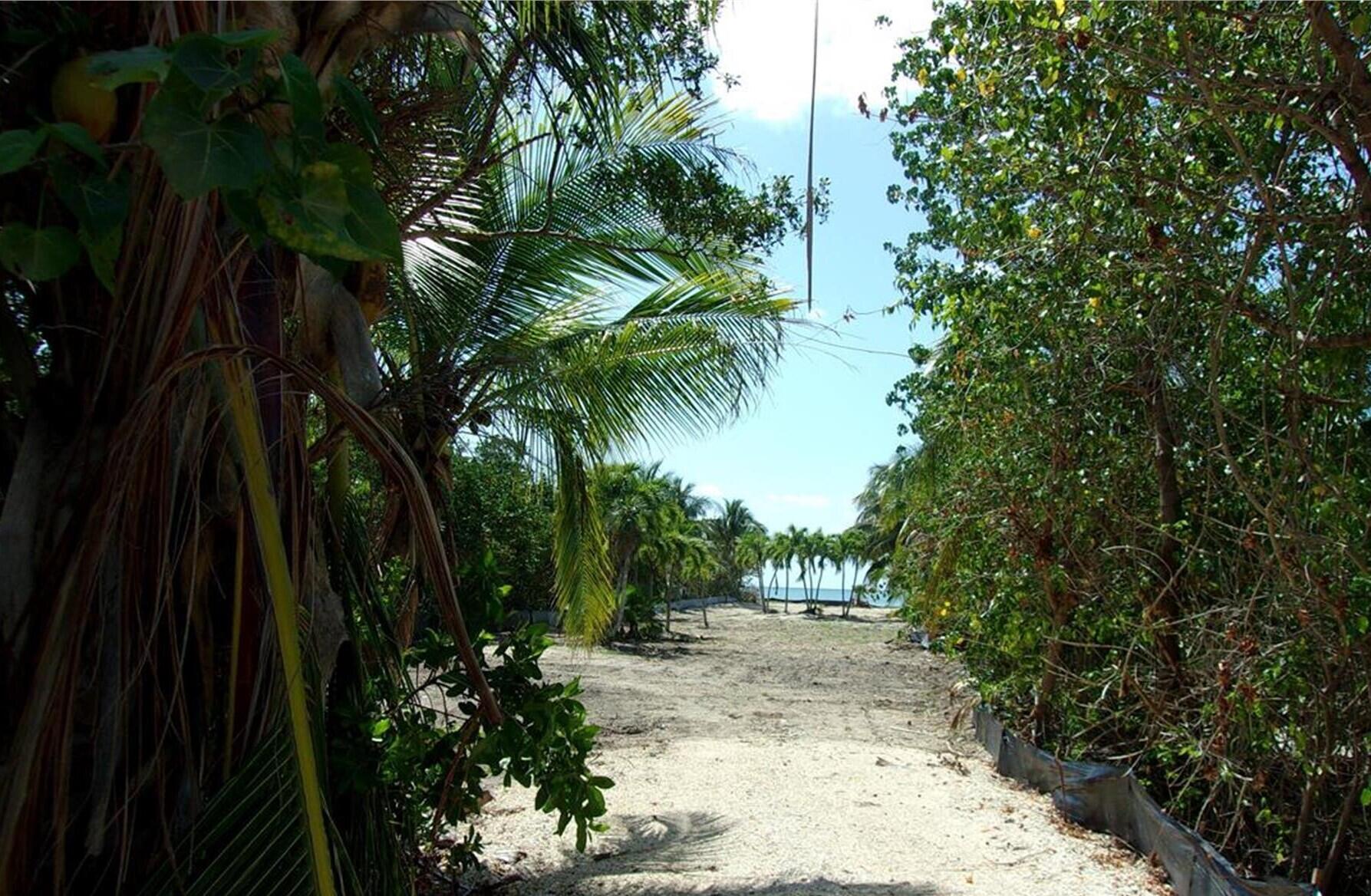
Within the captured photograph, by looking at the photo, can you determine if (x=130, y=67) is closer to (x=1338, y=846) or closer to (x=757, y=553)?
(x=1338, y=846)

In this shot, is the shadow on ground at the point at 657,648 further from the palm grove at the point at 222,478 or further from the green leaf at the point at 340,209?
the green leaf at the point at 340,209

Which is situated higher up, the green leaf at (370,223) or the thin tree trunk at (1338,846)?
the green leaf at (370,223)

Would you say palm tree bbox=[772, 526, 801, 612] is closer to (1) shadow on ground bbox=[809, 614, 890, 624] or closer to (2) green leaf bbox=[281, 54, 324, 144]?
(1) shadow on ground bbox=[809, 614, 890, 624]

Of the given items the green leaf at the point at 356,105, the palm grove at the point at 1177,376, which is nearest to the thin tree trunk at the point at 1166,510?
the palm grove at the point at 1177,376

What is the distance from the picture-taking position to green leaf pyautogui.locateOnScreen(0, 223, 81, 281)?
1318mm

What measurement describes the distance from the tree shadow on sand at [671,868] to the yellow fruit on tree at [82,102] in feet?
14.4

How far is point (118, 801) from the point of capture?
7.25ft

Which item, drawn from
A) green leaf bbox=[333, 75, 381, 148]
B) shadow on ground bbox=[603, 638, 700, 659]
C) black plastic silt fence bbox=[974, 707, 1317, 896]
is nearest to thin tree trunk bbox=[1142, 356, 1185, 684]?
black plastic silt fence bbox=[974, 707, 1317, 896]

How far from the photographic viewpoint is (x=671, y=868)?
5867 mm

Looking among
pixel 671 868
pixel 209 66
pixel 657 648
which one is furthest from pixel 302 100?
pixel 657 648

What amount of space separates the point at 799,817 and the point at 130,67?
7.08 m

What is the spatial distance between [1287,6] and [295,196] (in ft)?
15.9

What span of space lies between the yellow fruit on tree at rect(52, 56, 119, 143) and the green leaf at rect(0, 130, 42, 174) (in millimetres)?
568

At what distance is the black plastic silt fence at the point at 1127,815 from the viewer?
205 inches
